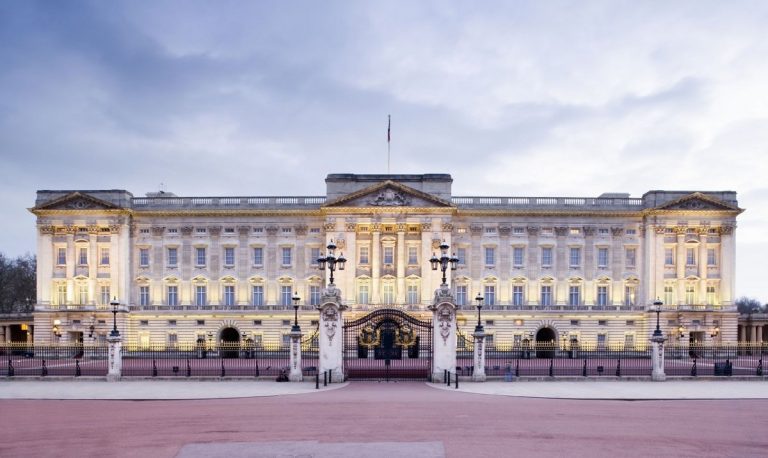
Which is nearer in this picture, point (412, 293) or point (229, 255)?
point (412, 293)

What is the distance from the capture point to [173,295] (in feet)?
203

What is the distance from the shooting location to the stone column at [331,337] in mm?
30328

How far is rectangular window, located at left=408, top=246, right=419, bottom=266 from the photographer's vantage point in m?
61.0

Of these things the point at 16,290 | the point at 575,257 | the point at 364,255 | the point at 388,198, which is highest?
the point at 388,198

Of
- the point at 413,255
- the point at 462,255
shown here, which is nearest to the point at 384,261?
the point at 413,255

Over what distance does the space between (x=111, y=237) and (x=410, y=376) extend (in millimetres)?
41793

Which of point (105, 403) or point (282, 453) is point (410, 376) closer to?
point (105, 403)

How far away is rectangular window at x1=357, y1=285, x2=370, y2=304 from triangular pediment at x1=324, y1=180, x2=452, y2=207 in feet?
27.9

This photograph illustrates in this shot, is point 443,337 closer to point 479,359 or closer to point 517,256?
point 479,359

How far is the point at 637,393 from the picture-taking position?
26.0 m

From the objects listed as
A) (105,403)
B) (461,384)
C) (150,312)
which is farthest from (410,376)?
(150,312)

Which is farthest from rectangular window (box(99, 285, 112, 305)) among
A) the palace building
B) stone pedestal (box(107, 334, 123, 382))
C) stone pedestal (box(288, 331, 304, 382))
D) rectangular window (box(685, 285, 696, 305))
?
rectangular window (box(685, 285, 696, 305))

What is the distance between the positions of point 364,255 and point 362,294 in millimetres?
4008

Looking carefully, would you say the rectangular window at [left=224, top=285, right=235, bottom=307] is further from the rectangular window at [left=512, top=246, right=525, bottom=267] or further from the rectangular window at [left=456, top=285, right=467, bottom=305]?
→ the rectangular window at [left=512, top=246, right=525, bottom=267]
